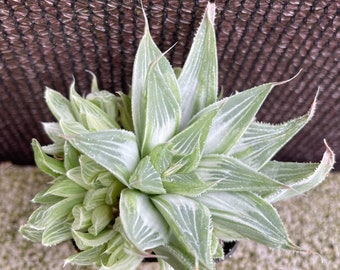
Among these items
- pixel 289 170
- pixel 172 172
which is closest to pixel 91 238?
pixel 172 172

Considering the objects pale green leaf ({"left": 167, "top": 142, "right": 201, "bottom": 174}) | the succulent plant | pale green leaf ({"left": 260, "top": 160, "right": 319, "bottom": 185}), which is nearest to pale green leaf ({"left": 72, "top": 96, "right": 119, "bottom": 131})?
Answer: the succulent plant

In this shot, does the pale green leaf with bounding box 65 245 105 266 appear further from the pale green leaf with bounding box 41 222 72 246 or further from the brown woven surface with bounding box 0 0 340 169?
the brown woven surface with bounding box 0 0 340 169

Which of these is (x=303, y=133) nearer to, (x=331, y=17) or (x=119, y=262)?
(x=331, y=17)

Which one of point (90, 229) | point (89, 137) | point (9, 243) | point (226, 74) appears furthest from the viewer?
point (9, 243)

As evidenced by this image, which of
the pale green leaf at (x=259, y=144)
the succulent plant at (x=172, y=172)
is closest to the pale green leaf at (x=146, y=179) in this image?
the succulent plant at (x=172, y=172)

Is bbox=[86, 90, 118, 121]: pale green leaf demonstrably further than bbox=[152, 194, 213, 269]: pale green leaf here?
Yes

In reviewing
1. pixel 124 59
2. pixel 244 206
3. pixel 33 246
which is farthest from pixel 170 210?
pixel 33 246
